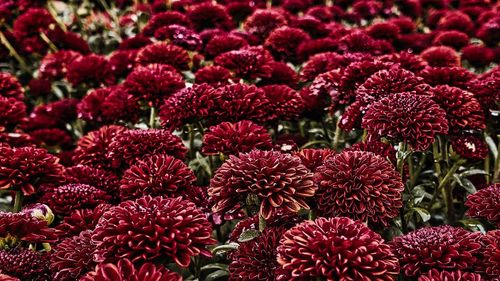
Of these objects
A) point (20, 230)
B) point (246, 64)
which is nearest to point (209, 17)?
point (246, 64)

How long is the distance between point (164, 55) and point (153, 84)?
1.08ft

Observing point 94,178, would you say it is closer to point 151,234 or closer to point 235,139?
point 235,139

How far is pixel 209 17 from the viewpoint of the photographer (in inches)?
121

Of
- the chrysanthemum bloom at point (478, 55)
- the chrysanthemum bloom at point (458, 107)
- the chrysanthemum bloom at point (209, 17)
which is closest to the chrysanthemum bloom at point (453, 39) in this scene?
the chrysanthemum bloom at point (478, 55)

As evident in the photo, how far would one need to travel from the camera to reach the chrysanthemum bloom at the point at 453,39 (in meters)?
3.22

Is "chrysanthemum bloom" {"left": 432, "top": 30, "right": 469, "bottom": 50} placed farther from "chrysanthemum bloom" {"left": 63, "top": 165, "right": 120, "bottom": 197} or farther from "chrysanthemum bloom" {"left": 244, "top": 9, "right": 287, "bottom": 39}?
"chrysanthemum bloom" {"left": 63, "top": 165, "right": 120, "bottom": 197}

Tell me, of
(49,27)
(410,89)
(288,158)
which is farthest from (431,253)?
(49,27)

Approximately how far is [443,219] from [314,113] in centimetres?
61

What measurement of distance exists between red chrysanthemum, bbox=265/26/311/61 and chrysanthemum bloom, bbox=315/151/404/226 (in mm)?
1405

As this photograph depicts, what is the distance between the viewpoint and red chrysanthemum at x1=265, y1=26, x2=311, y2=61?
278cm

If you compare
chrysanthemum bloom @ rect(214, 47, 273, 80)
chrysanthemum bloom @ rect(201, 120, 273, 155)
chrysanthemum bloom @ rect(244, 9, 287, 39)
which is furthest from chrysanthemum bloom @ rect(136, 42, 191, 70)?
chrysanthemum bloom @ rect(201, 120, 273, 155)

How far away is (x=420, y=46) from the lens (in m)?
3.31

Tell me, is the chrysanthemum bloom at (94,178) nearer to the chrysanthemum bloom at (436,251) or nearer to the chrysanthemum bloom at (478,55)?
the chrysanthemum bloom at (436,251)

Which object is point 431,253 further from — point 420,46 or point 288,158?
point 420,46
